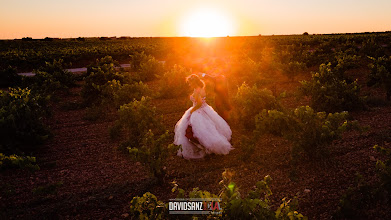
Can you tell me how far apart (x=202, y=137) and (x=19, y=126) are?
16.8ft

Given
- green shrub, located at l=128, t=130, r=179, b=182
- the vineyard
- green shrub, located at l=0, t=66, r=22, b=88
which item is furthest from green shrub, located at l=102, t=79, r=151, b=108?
green shrub, located at l=0, t=66, r=22, b=88

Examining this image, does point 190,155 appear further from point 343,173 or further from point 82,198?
point 343,173

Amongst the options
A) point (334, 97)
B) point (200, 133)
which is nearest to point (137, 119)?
point (200, 133)

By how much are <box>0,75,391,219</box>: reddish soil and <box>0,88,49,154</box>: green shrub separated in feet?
1.34

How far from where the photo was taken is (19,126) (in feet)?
26.5

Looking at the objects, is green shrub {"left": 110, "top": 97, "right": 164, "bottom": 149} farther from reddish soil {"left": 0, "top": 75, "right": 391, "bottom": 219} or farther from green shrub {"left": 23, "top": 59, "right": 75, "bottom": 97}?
green shrub {"left": 23, "top": 59, "right": 75, "bottom": 97}

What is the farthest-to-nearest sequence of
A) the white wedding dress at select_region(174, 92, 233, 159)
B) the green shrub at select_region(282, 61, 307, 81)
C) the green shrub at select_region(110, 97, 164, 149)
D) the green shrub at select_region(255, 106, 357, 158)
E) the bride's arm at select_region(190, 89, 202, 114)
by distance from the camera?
the green shrub at select_region(282, 61, 307, 81), the green shrub at select_region(110, 97, 164, 149), the bride's arm at select_region(190, 89, 202, 114), the white wedding dress at select_region(174, 92, 233, 159), the green shrub at select_region(255, 106, 357, 158)

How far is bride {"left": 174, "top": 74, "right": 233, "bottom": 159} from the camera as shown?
6843 millimetres

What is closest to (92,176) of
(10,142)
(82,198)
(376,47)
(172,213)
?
(82,198)

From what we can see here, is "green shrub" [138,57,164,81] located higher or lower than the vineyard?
higher

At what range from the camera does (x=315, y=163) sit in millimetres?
6281

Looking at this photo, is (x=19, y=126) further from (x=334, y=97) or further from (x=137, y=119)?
(x=334, y=97)

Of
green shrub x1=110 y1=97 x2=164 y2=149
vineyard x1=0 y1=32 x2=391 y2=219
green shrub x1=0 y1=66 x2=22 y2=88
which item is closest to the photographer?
vineyard x1=0 y1=32 x2=391 y2=219

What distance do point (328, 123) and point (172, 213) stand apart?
3.74 metres
